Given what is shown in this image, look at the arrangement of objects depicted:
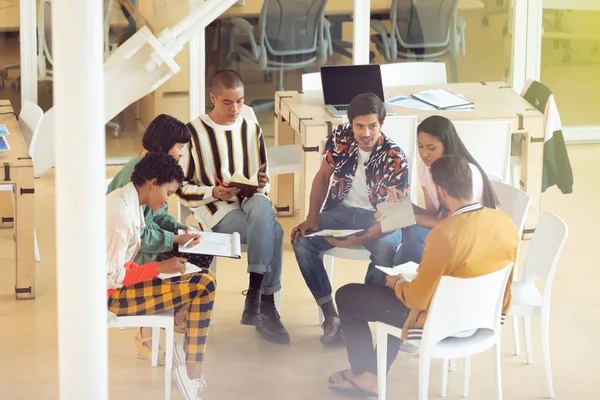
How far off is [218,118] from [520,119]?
1725 mm

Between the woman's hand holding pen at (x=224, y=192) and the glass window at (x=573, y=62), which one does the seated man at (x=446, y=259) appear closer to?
the woman's hand holding pen at (x=224, y=192)

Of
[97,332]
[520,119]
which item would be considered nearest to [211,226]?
[520,119]

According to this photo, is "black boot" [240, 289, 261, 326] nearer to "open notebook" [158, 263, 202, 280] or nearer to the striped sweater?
the striped sweater

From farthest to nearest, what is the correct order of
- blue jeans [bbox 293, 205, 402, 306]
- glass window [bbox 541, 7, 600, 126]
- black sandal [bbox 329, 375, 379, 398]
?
glass window [bbox 541, 7, 600, 126], blue jeans [bbox 293, 205, 402, 306], black sandal [bbox 329, 375, 379, 398]

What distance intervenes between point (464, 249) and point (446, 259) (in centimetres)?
7

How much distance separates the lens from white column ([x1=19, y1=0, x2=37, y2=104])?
6375mm

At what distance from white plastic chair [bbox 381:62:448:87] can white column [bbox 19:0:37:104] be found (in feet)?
7.00

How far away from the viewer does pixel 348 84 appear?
5.46 meters

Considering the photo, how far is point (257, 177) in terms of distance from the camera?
460 centimetres

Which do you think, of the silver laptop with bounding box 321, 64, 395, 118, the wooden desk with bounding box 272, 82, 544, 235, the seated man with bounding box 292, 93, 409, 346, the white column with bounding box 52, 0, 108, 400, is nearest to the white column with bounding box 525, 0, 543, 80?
the wooden desk with bounding box 272, 82, 544, 235

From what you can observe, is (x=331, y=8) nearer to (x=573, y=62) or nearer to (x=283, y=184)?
(x=283, y=184)

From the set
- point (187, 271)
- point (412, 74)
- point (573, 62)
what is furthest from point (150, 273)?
point (573, 62)

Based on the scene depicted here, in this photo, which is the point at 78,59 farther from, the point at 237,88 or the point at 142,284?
the point at 237,88

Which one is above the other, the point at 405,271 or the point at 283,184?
the point at 283,184
